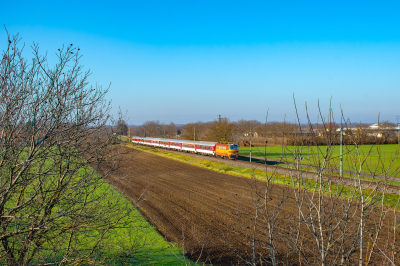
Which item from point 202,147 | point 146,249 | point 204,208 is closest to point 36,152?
point 146,249

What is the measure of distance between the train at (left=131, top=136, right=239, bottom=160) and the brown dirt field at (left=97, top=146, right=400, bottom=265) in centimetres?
625

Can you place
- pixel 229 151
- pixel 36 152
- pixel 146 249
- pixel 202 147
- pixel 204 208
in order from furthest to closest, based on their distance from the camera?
pixel 202 147 < pixel 229 151 < pixel 204 208 < pixel 146 249 < pixel 36 152

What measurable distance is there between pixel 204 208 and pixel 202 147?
23174 mm

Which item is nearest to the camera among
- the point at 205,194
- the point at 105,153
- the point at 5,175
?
the point at 5,175

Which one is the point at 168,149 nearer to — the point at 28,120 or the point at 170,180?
the point at 170,180

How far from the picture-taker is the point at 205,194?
719 inches

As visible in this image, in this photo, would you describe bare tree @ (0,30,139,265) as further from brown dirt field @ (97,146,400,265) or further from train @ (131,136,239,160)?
train @ (131,136,239,160)

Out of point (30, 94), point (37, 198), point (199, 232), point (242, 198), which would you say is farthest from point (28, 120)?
point (242, 198)

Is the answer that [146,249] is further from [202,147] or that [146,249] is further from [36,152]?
[202,147]

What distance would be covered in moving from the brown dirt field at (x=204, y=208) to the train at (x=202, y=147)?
625cm

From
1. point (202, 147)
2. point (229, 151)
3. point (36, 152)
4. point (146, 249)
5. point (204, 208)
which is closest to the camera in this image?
point (36, 152)

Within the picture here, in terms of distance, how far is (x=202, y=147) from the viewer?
3809 cm

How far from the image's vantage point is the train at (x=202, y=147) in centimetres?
3278

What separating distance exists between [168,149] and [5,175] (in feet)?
137
